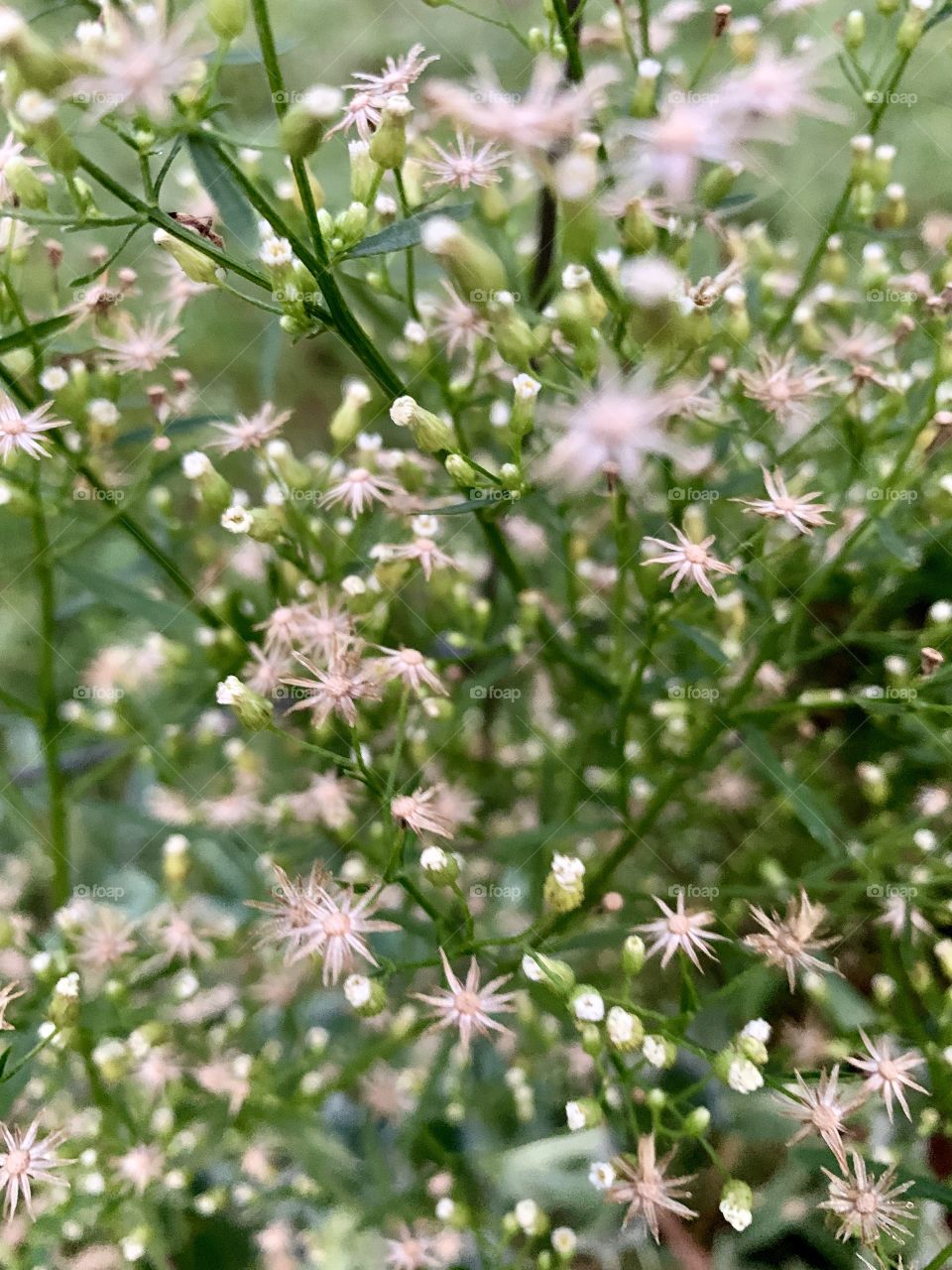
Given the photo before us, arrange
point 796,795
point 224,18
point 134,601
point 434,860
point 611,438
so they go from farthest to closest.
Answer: point 134,601 < point 796,795 < point 434,860 < point 224,18 < point 611,438

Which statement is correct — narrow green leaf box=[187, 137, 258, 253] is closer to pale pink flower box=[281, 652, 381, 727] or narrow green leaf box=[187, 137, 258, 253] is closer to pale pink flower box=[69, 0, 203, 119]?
pale pink flower box=[69, 0, 203, 119]

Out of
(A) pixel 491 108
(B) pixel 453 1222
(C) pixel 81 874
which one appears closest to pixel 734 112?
(A) pixel 491 108

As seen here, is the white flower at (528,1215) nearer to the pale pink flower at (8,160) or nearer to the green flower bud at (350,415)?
the green flower bud at (350,415)

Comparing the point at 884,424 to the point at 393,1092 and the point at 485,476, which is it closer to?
the point at 485,476

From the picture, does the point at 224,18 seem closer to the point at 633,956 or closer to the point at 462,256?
the point at 462,256

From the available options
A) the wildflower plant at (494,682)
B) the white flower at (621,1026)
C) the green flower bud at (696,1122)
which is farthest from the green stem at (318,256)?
the green flower bud at (696,1122)

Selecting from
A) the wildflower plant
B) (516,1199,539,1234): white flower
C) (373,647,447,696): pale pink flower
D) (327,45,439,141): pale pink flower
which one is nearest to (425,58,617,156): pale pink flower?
the wildflower plant

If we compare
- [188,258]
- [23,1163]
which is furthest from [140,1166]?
[188,258]
